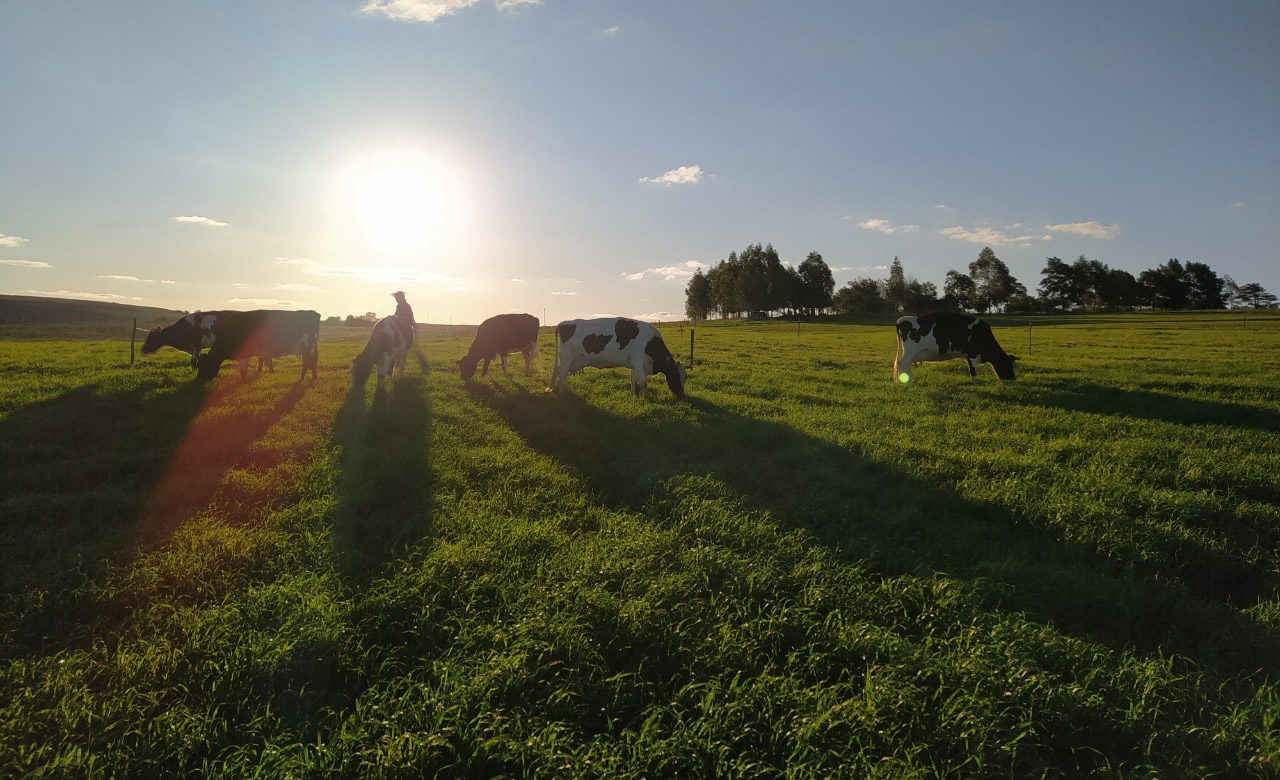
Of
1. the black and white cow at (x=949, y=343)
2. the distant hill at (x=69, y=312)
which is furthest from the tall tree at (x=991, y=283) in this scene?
the distant hill at (x=69, y=312)

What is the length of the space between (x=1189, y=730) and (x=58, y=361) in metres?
23.9

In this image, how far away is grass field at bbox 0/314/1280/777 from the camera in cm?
296

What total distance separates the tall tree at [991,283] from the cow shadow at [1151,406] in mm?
86447

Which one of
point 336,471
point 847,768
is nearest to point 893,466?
point 847,768

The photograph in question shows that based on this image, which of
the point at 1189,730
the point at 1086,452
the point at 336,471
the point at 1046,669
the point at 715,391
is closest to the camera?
the point at 1189,730

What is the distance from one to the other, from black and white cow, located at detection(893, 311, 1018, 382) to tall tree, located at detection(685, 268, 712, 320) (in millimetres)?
80927

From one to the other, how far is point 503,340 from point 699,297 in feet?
275

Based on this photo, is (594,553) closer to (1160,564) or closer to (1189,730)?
(1189,730)

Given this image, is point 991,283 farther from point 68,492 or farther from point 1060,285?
point 68,492

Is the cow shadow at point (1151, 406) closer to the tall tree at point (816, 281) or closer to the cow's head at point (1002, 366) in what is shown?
the cow's head at point (1002, 366)

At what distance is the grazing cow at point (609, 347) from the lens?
13.6 metres

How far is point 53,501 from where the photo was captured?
590cm

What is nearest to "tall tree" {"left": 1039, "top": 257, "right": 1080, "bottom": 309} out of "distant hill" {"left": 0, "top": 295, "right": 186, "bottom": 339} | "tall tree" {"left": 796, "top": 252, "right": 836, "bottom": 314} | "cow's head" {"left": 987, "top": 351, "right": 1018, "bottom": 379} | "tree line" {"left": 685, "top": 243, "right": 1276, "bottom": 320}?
"tree line" {"left": 685, "top": 243, "right": 1276, "bottom": 320}

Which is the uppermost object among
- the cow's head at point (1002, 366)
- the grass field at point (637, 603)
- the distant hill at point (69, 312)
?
the distant hill at point (69, 312)
